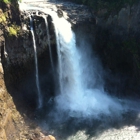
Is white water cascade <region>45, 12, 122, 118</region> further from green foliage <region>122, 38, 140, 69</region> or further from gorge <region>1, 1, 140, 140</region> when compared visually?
green foliage <region>122, 38, 140, 69</region>

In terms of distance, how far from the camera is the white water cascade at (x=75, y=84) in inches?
826

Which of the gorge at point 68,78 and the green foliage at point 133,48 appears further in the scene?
the green foliage at point 133,48

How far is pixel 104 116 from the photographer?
20.1 m

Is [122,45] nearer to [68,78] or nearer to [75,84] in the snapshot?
[75,84]

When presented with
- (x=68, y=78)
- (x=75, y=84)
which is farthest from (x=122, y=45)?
(x=68, y=78)

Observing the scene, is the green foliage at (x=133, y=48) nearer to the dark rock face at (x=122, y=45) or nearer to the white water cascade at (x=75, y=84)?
the dark rock face at (x=122, y=45)

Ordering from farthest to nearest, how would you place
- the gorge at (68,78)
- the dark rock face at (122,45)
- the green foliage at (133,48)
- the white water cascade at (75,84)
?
1. the dark rock face at (122,45)
2. the green foliage at (133,48)
3. the white water cascade at (75,84)
4. the gorge at (68,78)

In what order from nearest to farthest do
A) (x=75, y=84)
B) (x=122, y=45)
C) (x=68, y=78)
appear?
(x=68, y=78) → (x=75, y=84) → (x=122, y=45)

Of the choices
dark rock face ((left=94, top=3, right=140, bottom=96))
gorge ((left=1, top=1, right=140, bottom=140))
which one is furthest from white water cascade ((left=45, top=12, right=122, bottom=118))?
dark rock face ((left=94, top=3, right=140, bottom=96))

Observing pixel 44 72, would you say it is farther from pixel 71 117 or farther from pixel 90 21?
pixel 90 21

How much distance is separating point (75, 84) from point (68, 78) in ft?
2.67

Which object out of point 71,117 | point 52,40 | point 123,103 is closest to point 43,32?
point 52,40

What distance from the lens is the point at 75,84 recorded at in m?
23.0

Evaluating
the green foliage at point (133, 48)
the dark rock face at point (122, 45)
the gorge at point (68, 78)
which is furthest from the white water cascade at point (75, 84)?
the green foliage at point (133, 48)
